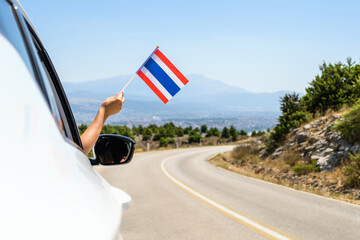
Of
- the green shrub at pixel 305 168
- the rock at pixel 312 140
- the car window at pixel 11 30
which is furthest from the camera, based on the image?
the rock at pixel 312 140

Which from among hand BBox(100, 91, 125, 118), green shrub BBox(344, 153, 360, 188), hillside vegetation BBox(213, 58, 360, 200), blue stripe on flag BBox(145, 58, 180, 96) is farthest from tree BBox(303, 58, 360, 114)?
hand BBox(100, 91, 125, 118)

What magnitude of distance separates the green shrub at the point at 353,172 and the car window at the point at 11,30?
1261cm

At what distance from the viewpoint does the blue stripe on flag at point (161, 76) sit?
5277 mm

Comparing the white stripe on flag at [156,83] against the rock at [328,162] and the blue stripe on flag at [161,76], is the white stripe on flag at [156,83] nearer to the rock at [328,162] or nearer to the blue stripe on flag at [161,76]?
the blue stripe on flag at [161,76]

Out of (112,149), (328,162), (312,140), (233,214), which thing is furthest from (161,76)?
(312,140)

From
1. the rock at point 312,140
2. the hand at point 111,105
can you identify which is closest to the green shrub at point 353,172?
the rock at point 312,140

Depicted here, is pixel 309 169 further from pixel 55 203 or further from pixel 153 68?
pixel 55 203

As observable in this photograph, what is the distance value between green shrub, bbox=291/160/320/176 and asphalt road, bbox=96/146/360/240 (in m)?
2.60

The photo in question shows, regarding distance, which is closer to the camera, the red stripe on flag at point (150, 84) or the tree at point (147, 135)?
the red stripe on flag at point (150, 84)

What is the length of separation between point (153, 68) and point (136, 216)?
430 cm

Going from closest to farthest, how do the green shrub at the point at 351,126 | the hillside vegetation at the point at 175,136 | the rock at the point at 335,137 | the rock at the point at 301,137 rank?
the green shrub at the point at 351,126, the rock at the point at 335,137, the rock at the point at 301,137, the hillside vegetation at the point at 175,136

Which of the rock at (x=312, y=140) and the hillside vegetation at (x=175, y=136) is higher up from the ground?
the rock at (x=312, y=140)

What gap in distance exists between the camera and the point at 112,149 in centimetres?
253

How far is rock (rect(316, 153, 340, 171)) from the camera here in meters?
14.4
